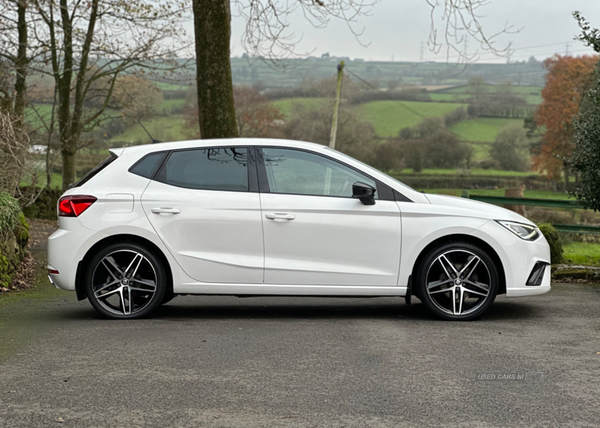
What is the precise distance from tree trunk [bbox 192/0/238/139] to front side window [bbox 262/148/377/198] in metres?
6.08

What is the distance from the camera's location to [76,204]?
744 cm

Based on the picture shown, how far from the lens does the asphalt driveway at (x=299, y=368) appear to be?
4477 mm

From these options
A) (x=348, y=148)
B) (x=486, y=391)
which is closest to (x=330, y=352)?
(x=486, y=391)

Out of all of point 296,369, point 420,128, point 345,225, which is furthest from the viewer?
point 420,128

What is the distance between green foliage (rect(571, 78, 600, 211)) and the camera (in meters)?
10.7

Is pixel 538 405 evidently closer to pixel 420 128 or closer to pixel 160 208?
pixel 160 208

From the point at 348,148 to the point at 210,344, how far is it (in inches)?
3192

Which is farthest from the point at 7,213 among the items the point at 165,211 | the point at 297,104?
the point at 297,104

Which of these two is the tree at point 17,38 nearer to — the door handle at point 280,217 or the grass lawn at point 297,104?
the door handle at point 280,217

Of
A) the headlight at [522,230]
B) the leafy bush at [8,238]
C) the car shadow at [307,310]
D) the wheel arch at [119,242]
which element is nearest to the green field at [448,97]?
the leafy bush at [8,238]

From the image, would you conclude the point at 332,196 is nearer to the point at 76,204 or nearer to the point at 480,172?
the point at 76,204

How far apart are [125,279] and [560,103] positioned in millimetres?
67380

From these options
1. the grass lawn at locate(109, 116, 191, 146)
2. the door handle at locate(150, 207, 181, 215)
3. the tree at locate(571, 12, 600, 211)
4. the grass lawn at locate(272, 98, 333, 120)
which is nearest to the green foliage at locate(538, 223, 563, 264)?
the tree at locate(571, 12, 600, 211)

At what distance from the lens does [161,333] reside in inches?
270
